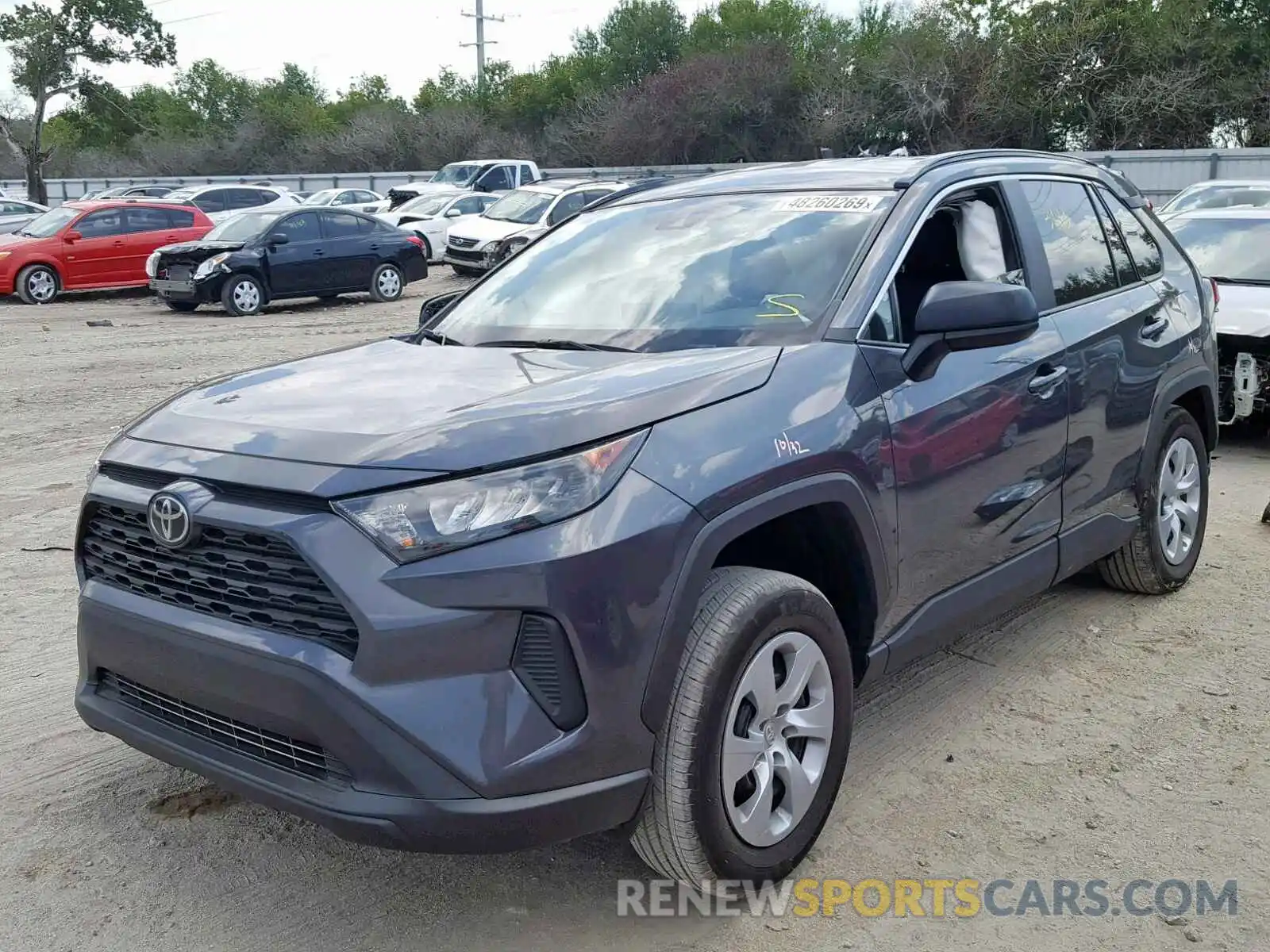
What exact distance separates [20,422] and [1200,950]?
927 cm

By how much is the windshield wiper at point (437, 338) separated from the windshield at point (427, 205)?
73.7ft

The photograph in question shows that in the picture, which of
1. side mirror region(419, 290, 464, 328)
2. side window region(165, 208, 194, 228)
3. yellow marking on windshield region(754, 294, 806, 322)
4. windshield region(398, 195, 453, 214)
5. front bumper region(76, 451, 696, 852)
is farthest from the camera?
windshield region(398, 195, 453, 214)

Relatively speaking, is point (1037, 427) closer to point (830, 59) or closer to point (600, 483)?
point (600, 483)

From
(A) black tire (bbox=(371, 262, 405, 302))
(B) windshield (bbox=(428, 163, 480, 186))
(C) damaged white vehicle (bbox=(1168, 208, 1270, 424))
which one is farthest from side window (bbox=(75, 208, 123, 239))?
(C) damaged white vehicle (bbox=(1168, 208, 1270, 424))

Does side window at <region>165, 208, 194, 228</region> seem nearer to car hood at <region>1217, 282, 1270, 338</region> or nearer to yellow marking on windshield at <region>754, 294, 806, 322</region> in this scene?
car hood at <region>1217, 282, 1270, 338</region>

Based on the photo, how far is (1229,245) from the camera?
29.4 ft

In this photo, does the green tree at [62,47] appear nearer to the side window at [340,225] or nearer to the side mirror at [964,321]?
the side window at [340,225]

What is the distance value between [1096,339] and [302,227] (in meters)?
15.5

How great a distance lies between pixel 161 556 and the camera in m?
2.87

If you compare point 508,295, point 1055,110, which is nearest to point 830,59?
point 1055,110

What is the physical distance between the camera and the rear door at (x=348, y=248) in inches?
725

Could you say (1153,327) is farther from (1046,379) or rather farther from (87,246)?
(87,246)

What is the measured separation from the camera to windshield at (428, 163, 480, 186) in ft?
103

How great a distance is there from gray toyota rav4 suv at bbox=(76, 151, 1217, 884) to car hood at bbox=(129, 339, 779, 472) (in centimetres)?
1
